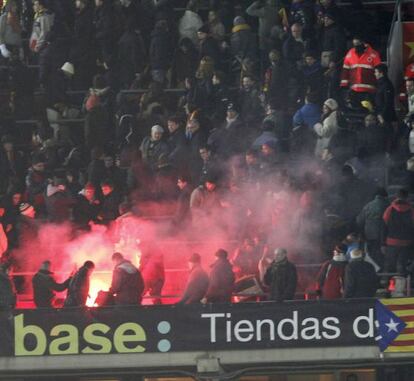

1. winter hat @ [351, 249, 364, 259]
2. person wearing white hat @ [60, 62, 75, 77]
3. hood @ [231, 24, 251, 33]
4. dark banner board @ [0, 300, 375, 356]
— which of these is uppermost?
hood @ [231, 24, 251, 33]

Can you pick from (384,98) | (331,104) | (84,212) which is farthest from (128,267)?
(384,98)

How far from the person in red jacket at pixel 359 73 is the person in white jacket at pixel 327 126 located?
1.05 metres

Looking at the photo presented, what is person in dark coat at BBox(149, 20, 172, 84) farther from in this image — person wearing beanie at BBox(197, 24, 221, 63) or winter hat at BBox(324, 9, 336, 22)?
winter hat at BBox(324, 9, 336, 22)

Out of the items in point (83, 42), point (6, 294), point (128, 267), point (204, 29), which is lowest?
point (6, 294)

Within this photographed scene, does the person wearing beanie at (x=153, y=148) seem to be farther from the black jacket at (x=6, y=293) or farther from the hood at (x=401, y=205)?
the hood at (x=401, y=205)

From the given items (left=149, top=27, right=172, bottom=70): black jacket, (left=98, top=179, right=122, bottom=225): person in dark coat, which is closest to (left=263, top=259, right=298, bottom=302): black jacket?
(left=98, top=179, right=122, bottom=225): person in dark coat

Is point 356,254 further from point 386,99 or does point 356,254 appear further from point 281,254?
point 386,99

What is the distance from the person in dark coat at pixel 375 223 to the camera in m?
27.9

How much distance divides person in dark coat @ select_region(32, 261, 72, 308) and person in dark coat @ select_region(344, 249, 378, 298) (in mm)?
3825

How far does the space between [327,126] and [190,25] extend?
4570mm

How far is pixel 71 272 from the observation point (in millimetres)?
28641

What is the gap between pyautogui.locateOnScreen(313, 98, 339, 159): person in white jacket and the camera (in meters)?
29.6

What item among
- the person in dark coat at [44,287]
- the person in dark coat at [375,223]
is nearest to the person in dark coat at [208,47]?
the person in dark coat at [375,223]

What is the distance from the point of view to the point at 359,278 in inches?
1063
